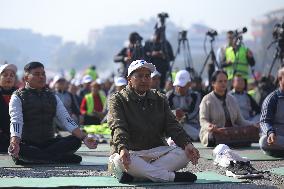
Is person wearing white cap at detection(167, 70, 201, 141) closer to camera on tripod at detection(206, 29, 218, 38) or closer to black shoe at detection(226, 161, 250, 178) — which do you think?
camera on tripod at detection(206, 29, 218, 38)

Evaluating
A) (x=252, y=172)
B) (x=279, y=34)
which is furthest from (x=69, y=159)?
(x=279, y=34)

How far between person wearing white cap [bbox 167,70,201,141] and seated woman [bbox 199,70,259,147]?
1.22 m

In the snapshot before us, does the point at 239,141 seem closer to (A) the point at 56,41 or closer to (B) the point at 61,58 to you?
(B) the point at 61,58

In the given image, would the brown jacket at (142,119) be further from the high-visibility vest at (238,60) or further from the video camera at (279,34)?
the high-visibility vest at (238,60)

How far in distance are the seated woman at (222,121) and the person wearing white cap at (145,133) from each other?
348 centimetres

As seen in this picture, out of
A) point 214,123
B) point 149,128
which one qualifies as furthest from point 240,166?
point 214,123

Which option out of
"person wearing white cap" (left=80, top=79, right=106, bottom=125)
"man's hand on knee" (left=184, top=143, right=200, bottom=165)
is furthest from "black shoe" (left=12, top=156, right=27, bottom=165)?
"person wearing white cap" (left=80, top=79, right=106, bottom=125)

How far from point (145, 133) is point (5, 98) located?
3.37m

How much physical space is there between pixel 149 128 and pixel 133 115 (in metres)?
0.20

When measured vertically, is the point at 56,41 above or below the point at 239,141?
above

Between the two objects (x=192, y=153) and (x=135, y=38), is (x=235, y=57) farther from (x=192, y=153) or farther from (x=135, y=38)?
(x=192, y=153)

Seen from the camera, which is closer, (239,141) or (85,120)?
(239,141)

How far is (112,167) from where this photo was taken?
22.0 ft

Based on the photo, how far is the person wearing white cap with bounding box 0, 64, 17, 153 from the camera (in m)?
9.43
